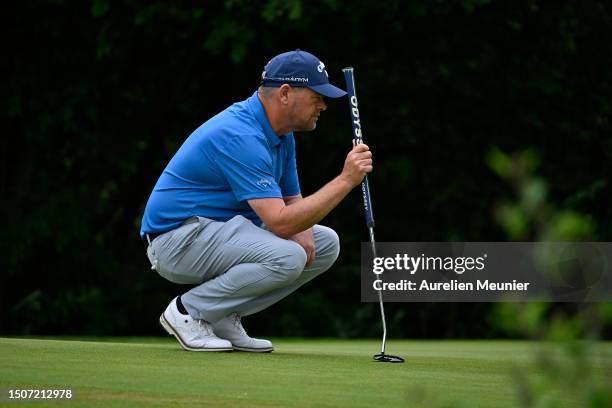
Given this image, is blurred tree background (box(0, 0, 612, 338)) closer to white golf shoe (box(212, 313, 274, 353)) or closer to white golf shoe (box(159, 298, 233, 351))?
white golf shoe (box(212, 313, 274, 353))

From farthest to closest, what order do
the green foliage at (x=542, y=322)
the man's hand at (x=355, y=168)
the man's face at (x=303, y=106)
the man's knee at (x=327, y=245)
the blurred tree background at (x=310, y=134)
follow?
the blurred tree background at (x=310, y=134) → the man's knee at (x=327, y=245) → the man's face at (x=303, y=106) → the man's hand at (x=355, y=168) → the green foliage at (x=542, y=322)

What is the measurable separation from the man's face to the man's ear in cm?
2

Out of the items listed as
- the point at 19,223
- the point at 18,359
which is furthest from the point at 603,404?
the point at 19,223

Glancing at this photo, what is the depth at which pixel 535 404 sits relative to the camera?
6.53ft

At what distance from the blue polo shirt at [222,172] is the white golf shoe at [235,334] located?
460 mm

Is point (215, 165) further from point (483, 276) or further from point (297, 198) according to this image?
point (483, 276)

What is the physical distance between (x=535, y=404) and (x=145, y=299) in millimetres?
13285

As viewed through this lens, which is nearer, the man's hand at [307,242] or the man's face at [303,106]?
the man's face at [303,106]

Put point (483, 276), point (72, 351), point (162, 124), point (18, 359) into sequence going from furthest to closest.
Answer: point (162, 124) → point (483, 276) → point (72, 351) → point (18, 359)

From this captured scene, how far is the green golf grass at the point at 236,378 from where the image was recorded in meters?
3.78

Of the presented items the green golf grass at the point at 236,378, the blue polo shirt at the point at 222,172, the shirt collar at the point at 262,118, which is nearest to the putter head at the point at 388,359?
the green golf grass at the point at 236,378

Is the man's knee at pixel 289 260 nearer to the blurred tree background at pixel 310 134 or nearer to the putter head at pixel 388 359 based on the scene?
the putter head at pixel 388 359

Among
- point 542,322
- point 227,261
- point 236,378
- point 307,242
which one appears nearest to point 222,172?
point 227,261

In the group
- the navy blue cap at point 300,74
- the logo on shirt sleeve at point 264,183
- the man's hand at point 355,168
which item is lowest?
the logo on shirt sleeve at point 264,183
